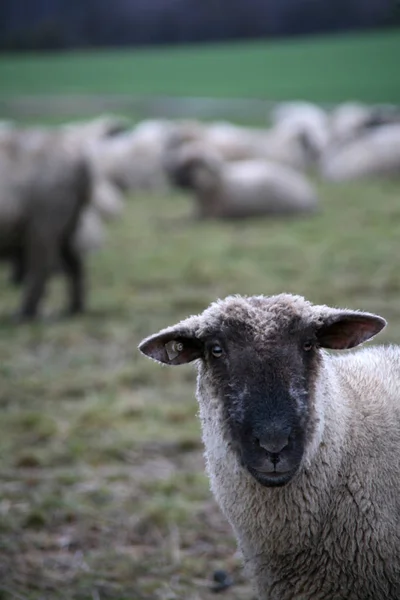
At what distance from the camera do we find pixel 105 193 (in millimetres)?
13852

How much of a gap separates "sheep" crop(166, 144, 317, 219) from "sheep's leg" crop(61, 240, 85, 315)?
206 inches

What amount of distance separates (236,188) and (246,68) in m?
1.75

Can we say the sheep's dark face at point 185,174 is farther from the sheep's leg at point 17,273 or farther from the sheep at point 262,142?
the sheep's leg at point 17,273

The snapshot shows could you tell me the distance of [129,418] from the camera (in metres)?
5.79

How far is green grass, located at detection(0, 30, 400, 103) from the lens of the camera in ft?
22.1

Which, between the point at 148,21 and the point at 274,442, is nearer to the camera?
the point at 274,442

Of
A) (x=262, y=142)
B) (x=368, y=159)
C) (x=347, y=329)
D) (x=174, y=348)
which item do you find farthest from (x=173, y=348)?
(x=262, y=142)

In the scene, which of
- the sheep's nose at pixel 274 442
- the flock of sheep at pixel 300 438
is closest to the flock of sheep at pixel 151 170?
the flock of sheep at pixel 300 438

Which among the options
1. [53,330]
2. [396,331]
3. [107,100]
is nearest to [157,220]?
A: [53,330]

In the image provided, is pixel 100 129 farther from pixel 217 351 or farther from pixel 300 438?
pixel 300 438

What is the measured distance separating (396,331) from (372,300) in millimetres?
1109

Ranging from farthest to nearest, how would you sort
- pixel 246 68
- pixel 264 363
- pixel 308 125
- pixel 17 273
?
1. pixel 308 125
2. pixel 246 68
3. pixel 17 273
4. pixel 264 363

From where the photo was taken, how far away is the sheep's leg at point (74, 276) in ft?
27.3

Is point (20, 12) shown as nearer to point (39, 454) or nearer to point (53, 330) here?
point (53, 330)
